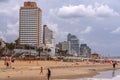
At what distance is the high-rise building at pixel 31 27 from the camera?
18925 centimetres

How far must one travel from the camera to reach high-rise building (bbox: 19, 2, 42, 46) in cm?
18925

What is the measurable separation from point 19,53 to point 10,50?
7.99 meters

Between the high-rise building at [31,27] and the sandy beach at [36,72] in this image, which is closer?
the sandy beach at [36,72]

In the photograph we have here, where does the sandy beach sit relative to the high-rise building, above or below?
below

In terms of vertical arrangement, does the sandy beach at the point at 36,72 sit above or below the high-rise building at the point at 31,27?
below

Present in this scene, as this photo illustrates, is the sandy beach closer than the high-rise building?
Yes

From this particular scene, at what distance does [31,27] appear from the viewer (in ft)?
630

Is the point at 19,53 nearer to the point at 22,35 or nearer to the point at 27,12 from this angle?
the point at 22,35

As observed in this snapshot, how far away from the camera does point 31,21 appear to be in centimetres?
19700

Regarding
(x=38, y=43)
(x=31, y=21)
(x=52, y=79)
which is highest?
(x=31, y=21)

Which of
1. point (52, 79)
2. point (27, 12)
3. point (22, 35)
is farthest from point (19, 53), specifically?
point (52, 79)

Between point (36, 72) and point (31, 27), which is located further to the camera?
point (31, 27)

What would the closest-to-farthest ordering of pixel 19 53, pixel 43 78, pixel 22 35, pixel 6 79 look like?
pixel 6 79 < pixel 43 78 < pixel 19 53 < pixel 22 35

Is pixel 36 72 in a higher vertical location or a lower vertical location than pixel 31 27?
lower
